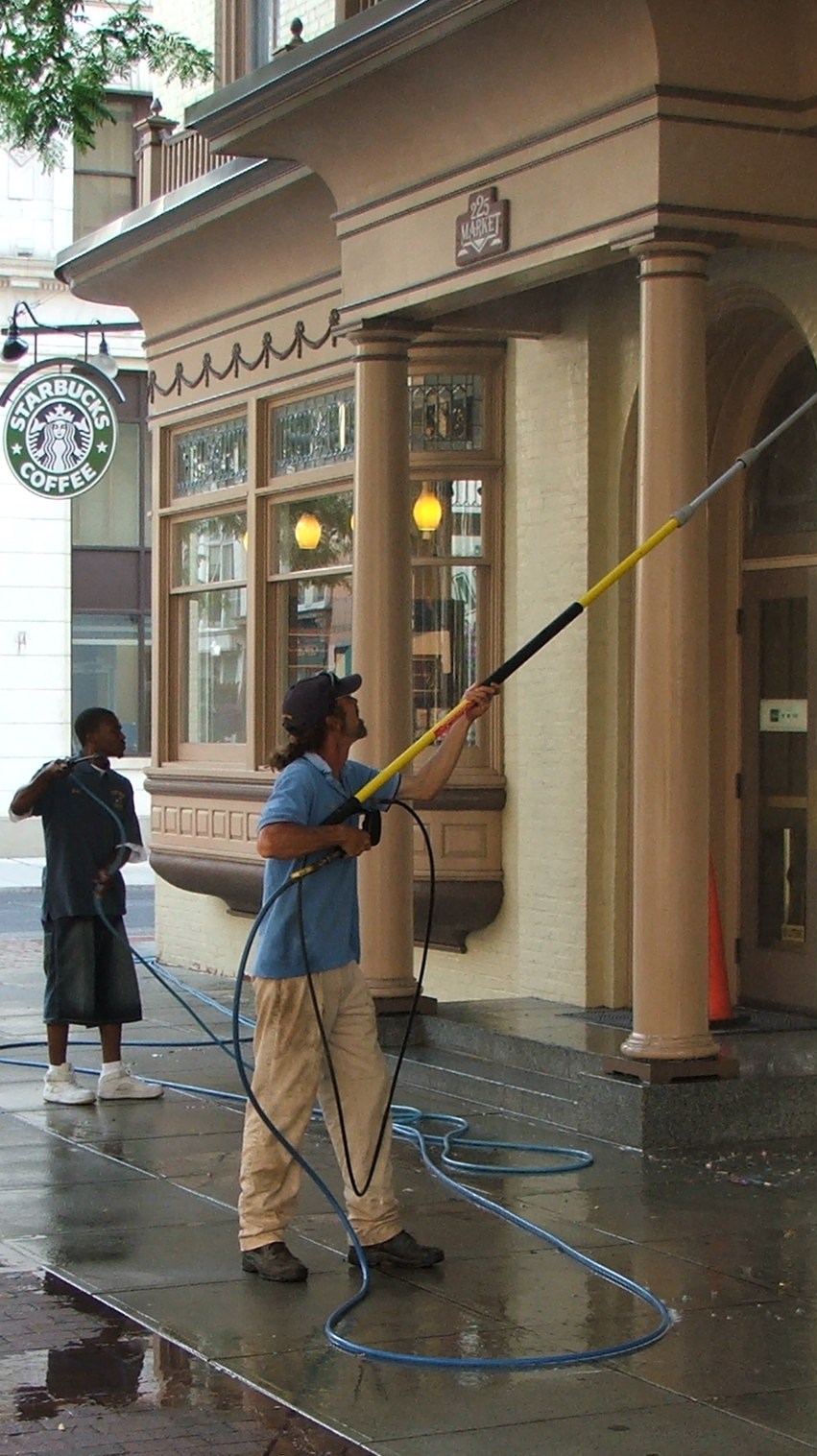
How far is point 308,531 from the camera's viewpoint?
14242 mm

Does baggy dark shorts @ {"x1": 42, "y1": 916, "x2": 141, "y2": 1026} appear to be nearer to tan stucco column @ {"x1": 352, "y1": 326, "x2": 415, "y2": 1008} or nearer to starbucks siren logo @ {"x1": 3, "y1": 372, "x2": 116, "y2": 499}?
tan stucco column @ {"x1": 352, "y1": 326, "x2": 415, "y2": 1008}

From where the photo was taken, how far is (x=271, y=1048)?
23.8 feet

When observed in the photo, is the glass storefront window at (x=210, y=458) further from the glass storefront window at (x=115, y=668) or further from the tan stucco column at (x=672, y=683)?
the glass storefront window at (x=115, y=668)

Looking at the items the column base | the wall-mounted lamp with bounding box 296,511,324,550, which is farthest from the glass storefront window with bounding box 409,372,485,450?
the column base

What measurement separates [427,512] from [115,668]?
824 inches

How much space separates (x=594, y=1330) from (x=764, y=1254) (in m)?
1.16

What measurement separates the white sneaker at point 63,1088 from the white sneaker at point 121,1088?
0.24 feet

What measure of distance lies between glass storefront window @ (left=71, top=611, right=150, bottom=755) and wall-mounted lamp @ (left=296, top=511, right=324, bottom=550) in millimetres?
18628

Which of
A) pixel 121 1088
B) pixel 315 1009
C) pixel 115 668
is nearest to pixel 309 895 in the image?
pixel 315 1009

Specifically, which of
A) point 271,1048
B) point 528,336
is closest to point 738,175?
point 528,336

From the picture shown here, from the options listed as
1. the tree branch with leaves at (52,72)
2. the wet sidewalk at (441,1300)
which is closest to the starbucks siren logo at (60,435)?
the tree branch with leaves at (52,72)

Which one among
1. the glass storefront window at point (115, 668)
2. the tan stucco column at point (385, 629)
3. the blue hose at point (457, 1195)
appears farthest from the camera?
the glass storefront window at point (115, 668)

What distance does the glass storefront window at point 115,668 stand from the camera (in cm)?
3288

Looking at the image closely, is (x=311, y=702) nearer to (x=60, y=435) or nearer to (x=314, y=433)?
(x=314, y=433)
